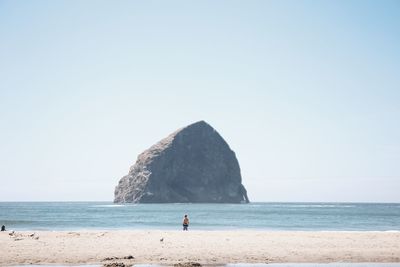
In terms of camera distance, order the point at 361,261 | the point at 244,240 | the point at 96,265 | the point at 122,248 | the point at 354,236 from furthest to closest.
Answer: the point at 354,236
the point at 244,240
the point at 122,248
the point at 361,261
the point at 96,265

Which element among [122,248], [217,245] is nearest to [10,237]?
[122,248]

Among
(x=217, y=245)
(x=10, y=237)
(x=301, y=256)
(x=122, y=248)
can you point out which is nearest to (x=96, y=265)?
(x=122, y=248)

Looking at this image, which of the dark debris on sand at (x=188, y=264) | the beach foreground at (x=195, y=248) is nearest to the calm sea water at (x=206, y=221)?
the beach foreground at (x=195, y=248)

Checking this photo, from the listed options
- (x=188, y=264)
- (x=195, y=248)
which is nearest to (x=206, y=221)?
(x=195, y=248)

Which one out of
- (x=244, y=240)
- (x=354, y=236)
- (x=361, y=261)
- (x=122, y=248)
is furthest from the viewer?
(x=354, y=236)

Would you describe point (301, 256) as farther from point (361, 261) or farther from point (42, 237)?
point (42, 237)

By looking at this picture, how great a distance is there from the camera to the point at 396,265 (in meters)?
22.6

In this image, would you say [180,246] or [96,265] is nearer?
[96,265]

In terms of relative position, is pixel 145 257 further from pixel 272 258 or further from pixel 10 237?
pixel 10 237

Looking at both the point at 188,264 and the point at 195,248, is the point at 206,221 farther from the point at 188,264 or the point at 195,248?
the point at 188,264

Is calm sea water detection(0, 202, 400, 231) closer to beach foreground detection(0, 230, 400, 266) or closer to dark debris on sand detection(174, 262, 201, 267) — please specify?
beach foreground detection(0, 230, 400, 266)

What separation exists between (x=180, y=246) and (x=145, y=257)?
15.1ft

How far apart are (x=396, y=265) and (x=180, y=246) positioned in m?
13.3

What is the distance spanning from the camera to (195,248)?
91.4 ft
